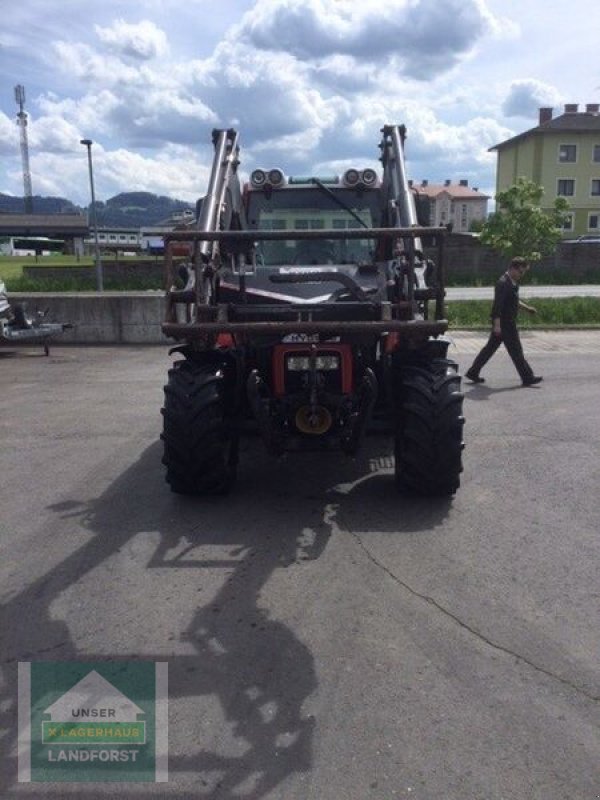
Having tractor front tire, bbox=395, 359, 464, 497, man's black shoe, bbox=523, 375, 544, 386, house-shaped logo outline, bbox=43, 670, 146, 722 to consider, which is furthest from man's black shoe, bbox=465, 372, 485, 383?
house-shaped logo outline, bbox=43, 670, 146, 722

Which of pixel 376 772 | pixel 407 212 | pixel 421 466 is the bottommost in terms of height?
pixel 376 772

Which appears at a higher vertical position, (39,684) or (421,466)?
(421,466)

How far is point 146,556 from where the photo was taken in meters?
4.76

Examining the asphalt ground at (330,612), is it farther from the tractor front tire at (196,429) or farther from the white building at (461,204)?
the white building at (461,204)

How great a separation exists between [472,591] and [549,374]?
7.36 meters

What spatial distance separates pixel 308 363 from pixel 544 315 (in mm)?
12455

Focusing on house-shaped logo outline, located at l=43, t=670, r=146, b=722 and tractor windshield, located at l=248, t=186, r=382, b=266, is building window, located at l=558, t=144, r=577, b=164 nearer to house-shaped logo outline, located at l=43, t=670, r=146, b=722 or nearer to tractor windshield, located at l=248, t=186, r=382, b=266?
tractor windshield, located at l=248, t=186, r=382, b=266

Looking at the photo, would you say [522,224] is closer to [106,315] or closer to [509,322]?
[106,315]

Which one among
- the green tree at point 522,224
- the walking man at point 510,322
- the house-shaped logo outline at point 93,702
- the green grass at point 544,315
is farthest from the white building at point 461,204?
the house-shaped logo outline at point 93,702

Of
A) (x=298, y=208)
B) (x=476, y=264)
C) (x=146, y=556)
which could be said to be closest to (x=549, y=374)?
(x=298, y=208)

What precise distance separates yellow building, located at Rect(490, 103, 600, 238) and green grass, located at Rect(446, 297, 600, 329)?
53.4m

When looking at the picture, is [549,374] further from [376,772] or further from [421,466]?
[376,772]

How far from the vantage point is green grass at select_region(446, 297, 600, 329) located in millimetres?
16125

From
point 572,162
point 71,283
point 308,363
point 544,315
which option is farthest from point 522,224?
point 572,162
